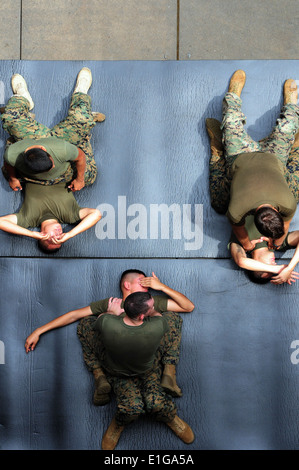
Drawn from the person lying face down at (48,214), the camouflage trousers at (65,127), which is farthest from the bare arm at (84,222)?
the camouflage trousers at (65,127)

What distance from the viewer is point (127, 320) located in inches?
132

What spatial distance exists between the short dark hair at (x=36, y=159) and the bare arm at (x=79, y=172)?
0.37 m

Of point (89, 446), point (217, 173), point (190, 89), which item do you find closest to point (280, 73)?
point (190, 89)

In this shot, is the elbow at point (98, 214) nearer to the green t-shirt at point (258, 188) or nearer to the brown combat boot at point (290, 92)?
the green t-shirt at point (258, 188)

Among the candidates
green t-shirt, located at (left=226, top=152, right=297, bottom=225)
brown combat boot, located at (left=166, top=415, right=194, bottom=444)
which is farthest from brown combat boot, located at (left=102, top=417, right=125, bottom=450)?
green t-shirt, located at (left=226, top=152, right=297, bottom=225)

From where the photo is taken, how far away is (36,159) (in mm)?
3322

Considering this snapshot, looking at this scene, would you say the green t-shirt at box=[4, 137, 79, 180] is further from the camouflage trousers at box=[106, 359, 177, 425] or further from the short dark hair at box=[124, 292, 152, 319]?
the camouflage trousers at box=[106, 359, 177, 425]

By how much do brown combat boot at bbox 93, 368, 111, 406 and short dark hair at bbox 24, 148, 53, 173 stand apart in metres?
1.62

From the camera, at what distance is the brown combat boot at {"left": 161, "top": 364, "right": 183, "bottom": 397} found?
360 cm

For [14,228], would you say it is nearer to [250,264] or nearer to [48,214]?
[48,214]

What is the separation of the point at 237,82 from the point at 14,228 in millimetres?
2180

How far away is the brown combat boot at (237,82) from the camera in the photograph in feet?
13.1

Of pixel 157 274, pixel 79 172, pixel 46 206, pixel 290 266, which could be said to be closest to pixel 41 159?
pixel 79 172

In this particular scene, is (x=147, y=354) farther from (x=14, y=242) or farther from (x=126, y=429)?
(x=14, y=242)
